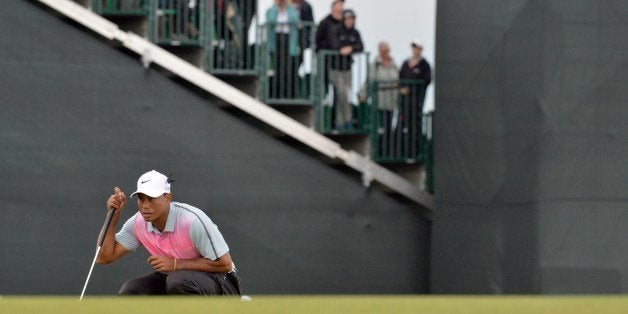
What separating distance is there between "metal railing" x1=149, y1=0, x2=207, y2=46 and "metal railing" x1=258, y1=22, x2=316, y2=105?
61cm

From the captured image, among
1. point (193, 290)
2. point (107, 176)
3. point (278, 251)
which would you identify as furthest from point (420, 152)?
point (193, 290)

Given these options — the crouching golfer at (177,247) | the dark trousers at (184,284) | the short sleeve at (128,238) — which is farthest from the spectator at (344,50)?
the dark trousers at (184,284)

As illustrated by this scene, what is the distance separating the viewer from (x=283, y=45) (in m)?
15.8

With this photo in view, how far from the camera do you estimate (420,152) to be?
16078 mm

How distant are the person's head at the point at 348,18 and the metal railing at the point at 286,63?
0.31m

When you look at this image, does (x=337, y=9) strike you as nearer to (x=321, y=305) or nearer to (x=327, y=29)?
(x=327, y=29)

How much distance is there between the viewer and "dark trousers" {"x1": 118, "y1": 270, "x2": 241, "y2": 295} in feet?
33.0

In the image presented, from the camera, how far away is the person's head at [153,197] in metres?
10.3

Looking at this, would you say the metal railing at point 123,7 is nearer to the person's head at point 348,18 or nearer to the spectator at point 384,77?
the person's head at point 348,18

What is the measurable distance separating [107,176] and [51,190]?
0.54 meters

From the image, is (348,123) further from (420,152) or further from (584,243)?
(584,243)

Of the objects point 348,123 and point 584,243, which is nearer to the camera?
point 584,243

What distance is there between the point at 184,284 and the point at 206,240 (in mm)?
332


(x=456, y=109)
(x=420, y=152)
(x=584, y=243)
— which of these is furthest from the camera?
(x=420, y=152)
